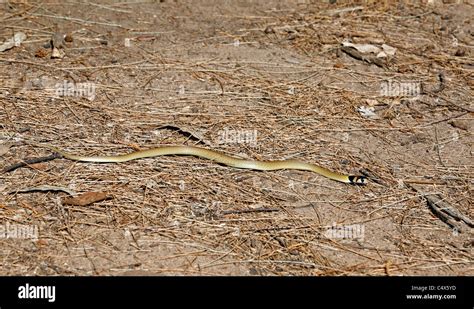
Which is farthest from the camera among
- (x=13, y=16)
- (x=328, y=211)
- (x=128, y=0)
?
(x=128, y=0)

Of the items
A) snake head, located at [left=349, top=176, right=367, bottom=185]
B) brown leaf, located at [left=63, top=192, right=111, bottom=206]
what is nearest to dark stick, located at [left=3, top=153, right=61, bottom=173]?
brown leaf, located at [left=63, top=192, right=111, bottom=206]

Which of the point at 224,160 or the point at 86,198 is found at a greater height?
the point at 224,160

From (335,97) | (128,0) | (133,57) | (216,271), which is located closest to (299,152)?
(335,97)

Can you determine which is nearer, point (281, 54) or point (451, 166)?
point (451, 166)

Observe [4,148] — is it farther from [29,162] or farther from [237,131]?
[237,131]

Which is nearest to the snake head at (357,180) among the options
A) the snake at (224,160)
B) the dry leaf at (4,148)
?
the snake at (224,160)

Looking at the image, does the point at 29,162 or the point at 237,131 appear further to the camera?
the point at 237,131

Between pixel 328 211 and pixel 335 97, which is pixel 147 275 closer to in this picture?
pixel 328 211

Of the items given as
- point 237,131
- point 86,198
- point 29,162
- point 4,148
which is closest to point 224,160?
point 237,131
